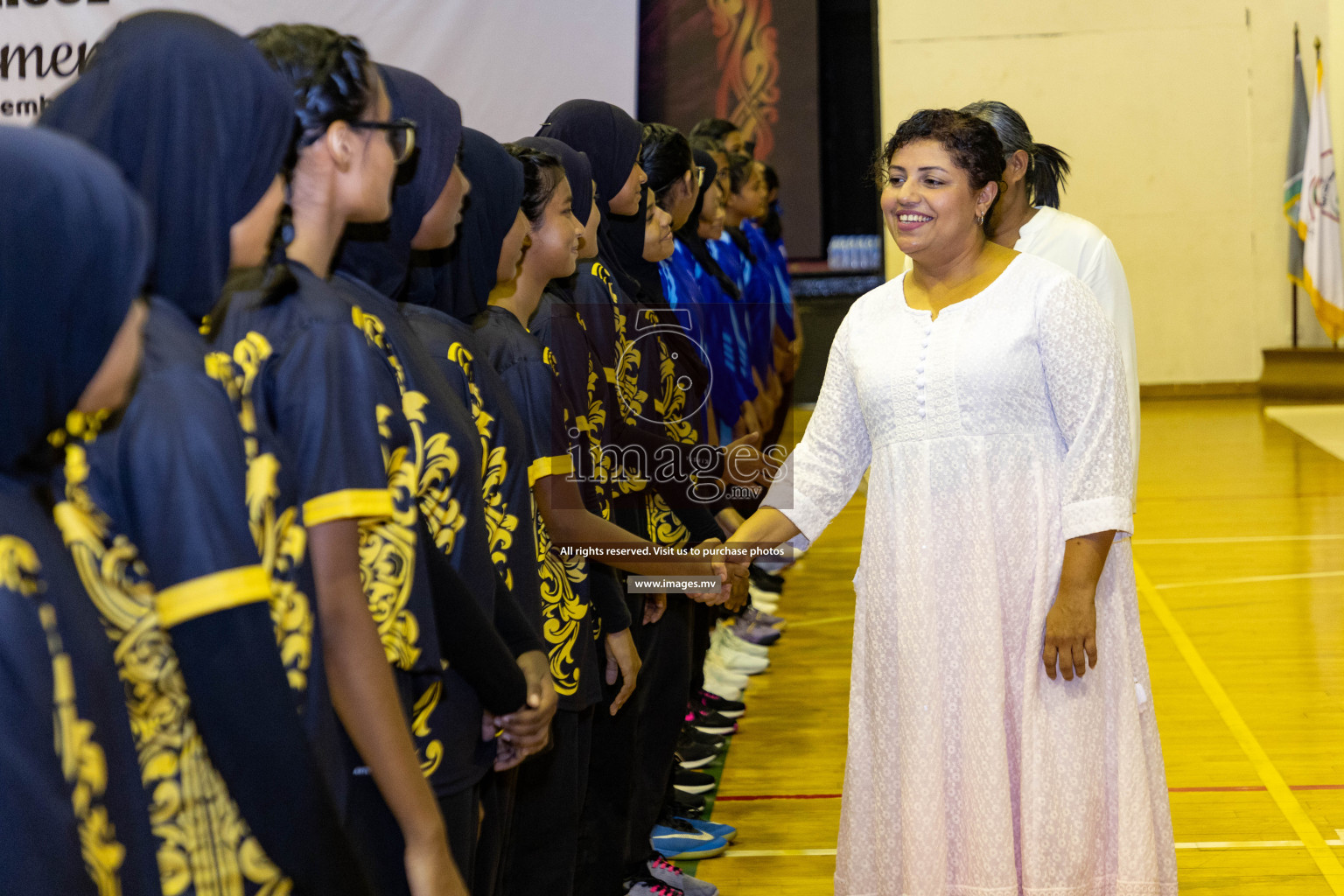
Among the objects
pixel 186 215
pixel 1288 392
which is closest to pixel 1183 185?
pixel 1288 392

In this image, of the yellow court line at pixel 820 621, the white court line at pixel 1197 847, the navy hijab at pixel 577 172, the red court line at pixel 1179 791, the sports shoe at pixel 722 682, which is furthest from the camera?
the yellow court line at pixel 820 621

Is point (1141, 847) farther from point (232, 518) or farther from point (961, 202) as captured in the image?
point (232, 518)

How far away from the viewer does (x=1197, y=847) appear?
310 centimetres

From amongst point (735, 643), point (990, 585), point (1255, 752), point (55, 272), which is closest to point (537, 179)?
point (990, 585)

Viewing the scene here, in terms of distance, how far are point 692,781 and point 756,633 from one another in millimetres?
1472

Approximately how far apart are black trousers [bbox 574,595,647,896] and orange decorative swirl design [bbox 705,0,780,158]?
329 inches

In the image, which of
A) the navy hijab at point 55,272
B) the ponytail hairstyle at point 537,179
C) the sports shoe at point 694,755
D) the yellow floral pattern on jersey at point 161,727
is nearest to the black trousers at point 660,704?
the sports shoe at point 694,755

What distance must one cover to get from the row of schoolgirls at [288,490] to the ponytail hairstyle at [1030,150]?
109 cm

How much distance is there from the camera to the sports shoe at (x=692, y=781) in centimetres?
359

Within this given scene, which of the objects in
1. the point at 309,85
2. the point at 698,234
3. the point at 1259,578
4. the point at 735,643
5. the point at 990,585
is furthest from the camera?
the point at 1259,578

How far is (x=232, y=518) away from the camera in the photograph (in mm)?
1057

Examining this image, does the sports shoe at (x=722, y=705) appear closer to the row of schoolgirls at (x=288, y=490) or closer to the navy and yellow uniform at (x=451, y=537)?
the row of schoolgirls at (x=288, y=490)

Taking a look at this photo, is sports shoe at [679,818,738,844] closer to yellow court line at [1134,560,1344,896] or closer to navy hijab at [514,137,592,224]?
yellow court line at [1134,560,1344,896]

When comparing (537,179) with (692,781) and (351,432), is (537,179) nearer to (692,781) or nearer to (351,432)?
(351,432)
